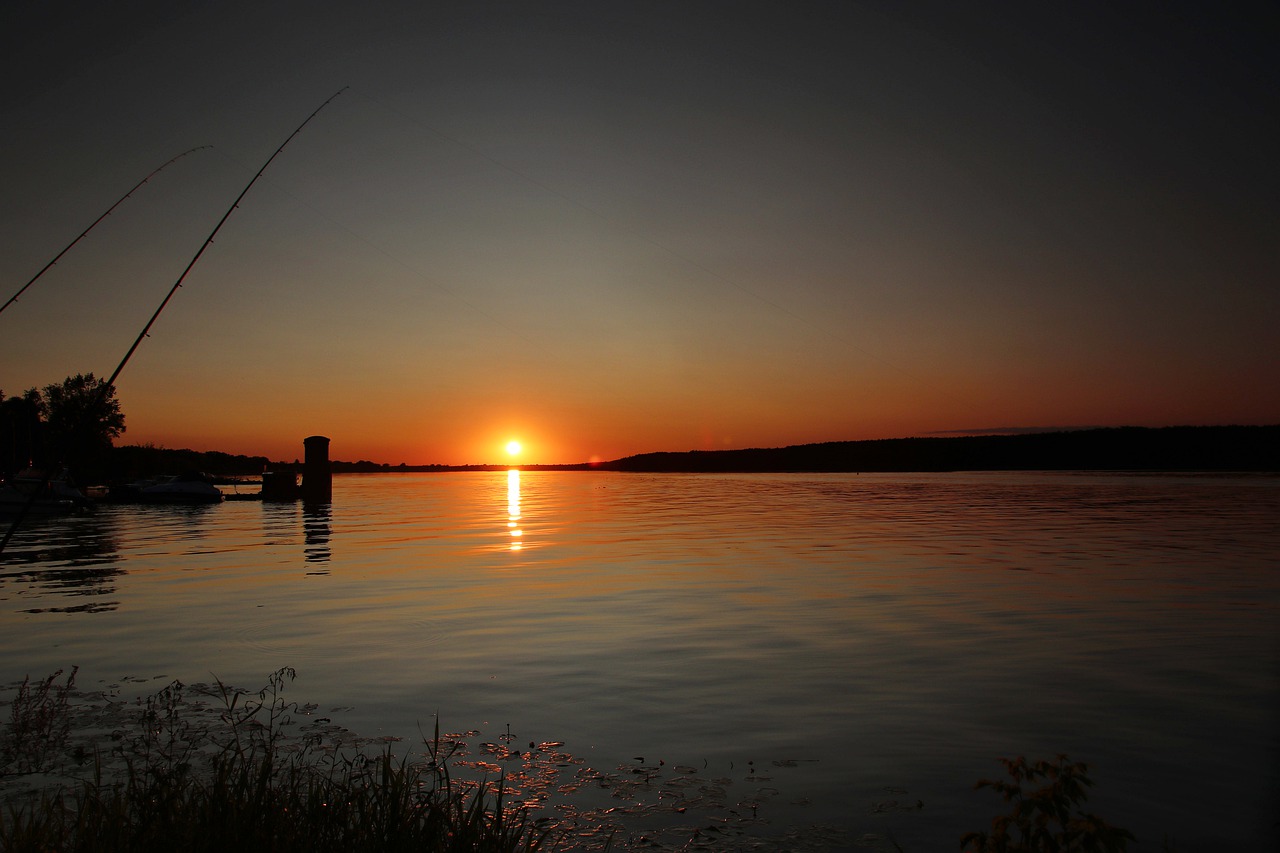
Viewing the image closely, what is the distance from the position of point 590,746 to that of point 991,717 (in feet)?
16.0

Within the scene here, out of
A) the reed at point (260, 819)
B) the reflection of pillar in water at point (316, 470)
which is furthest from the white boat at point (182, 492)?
the reed at point (260, 819)

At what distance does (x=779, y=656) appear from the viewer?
13.9 metres

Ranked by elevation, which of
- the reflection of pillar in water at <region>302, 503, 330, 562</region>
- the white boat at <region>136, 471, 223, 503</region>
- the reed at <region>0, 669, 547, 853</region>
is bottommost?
the reflection of pillar in water at <region>302, 503, 330, 562</region>

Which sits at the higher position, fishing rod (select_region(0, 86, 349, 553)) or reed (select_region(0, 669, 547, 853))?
fishing rod (select_region(0, 86, 349, 553))

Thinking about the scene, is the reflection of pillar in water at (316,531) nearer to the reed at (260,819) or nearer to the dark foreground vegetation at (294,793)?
the dark foreground vegetation at (294,793)

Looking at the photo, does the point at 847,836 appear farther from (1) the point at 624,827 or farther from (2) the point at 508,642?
(2) the point at 508,642

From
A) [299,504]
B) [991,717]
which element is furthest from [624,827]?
[299,504]

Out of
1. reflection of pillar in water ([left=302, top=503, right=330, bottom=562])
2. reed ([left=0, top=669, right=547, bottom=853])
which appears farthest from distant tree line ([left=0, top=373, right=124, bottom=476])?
A: reed ([left=0, top=669, right=547, bottom=853])

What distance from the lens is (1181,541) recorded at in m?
31.1

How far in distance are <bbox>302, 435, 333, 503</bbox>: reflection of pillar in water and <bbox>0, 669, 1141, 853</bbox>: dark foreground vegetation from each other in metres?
48.9

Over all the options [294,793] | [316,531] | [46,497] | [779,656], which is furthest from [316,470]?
[294,793]

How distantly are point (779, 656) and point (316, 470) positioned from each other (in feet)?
173

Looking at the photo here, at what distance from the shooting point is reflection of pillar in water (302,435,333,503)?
5881 centimetres

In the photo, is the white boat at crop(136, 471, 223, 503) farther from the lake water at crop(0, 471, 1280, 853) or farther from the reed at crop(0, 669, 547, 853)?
the reed at crop(0, 669, 547, 853)
